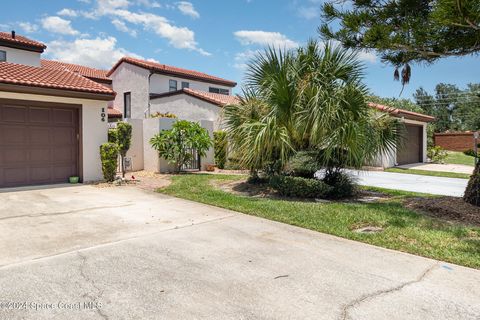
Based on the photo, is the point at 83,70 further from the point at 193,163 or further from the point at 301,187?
the point at 301,187

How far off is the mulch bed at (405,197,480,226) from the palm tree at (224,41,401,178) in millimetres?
1638

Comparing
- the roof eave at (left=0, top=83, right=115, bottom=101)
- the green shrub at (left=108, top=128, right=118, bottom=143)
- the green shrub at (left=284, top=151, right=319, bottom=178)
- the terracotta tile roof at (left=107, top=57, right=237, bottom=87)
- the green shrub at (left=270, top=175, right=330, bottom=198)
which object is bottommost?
the green shrub at (left=270, top=175, right=330, bottom=198)

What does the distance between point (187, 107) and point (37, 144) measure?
10.7 meters

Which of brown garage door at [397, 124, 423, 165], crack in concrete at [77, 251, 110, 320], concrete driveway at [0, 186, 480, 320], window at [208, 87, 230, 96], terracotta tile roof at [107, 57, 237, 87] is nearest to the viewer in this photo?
crack in concrete at [77, 251, 110, 320]

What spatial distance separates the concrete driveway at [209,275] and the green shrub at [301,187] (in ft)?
8.12

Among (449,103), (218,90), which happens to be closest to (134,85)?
(218,90)

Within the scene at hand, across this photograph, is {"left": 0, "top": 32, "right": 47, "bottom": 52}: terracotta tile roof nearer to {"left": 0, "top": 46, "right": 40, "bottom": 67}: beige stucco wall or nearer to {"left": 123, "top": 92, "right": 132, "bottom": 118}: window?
{"left": 0, "top": 46, "right": 40, "bottom": 67}: beige stucco wall

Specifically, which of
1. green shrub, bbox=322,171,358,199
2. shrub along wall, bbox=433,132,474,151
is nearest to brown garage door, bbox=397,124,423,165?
green shrub, bbox=322,171,358,199

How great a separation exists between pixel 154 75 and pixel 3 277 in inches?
828

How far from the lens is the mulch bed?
6818mm

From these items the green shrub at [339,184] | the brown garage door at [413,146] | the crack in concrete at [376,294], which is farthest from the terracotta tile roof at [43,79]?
the brown garage door at [413,146]

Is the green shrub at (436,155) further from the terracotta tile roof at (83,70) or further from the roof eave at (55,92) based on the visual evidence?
the terracotta tile roof at (83,70)

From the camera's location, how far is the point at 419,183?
12.9 metres

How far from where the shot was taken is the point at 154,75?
23.4 meters
